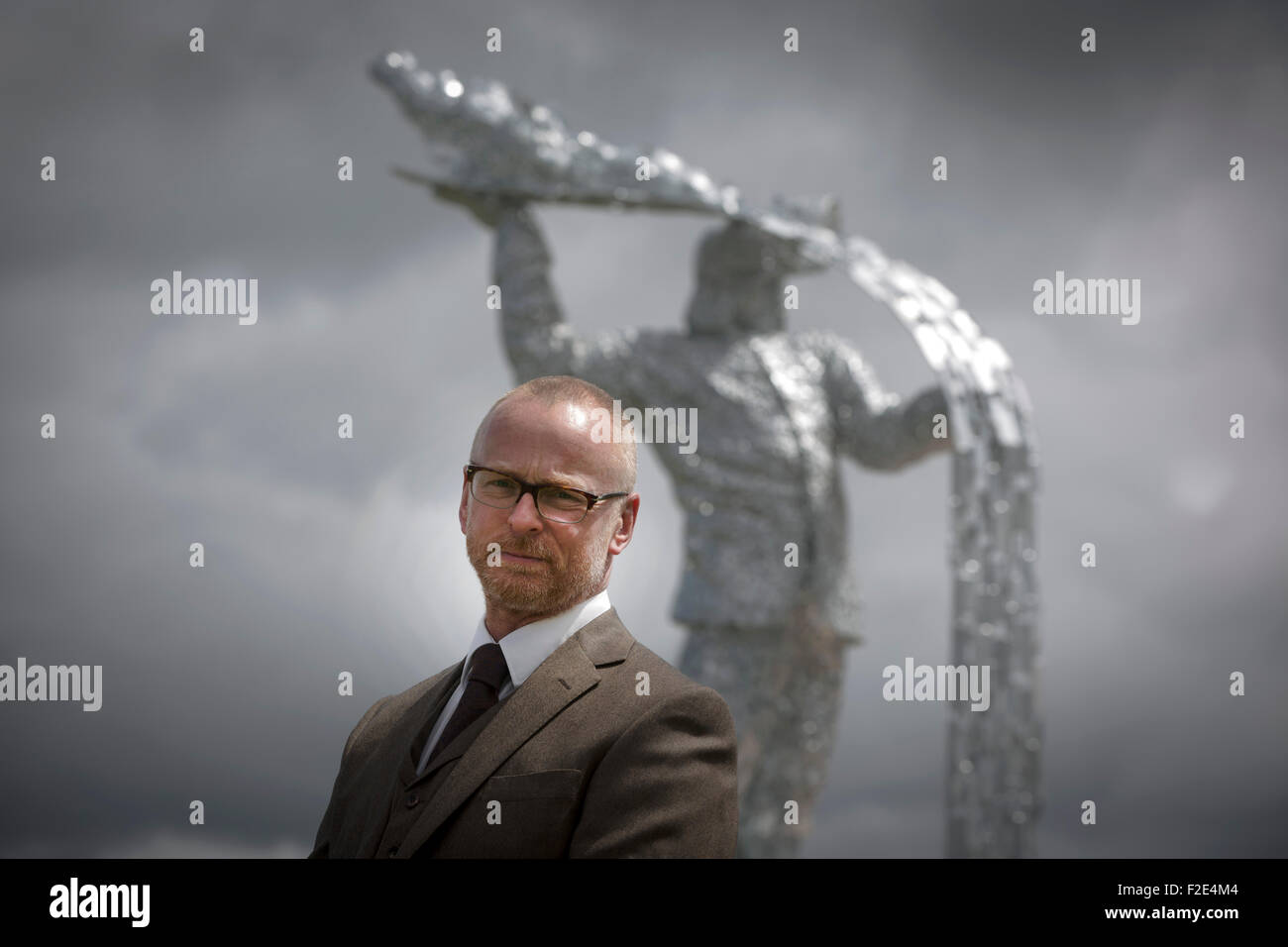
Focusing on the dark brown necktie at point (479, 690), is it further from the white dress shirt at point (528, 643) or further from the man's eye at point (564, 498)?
the man's eye at point (564, 498)

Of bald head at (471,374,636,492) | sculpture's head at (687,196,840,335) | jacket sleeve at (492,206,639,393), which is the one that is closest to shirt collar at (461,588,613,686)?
bald head at (471,374,636,492)

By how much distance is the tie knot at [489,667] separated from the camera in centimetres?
107

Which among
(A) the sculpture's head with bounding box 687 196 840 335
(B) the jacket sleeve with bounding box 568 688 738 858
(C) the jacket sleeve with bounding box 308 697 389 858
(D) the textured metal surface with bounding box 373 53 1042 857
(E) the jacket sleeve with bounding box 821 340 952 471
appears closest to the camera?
(B) the jacket sleeve with bounding box 568 688 738 858

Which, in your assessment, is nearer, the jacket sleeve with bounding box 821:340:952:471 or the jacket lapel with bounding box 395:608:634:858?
the jacket lapel with bounding box 395:608:634:858

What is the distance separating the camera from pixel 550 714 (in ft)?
3.34

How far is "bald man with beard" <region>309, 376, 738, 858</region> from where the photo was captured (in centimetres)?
95

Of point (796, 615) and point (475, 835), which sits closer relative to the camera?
point (475, 835)

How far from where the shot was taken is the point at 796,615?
378cm

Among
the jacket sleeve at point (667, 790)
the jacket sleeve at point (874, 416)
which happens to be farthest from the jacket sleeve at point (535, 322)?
the jacket sleeve at point (667, 790)
